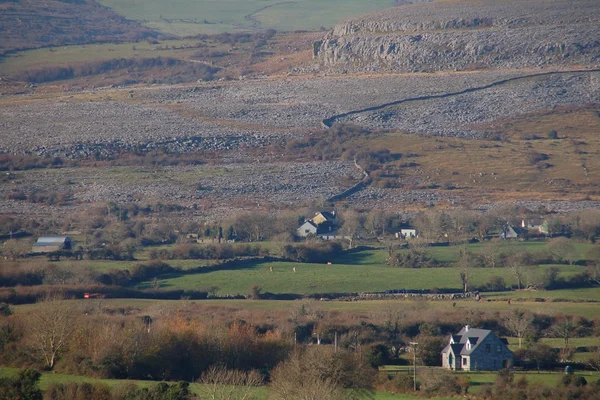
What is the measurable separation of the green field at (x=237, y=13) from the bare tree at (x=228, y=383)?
A: 4477 inches

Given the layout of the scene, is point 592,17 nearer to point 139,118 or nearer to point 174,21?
point 139,118

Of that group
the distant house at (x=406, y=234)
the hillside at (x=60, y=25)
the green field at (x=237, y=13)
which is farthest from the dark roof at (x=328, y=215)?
the green field at (x=237, y=13)

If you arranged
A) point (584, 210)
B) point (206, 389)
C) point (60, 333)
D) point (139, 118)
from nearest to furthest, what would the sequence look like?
1. point (206, 389)
2. point (60, 333)
3. point (584, 210)
4. point (139, 118)

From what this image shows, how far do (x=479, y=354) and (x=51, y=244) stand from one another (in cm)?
2452

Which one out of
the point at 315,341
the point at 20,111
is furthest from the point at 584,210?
the point at 20,111

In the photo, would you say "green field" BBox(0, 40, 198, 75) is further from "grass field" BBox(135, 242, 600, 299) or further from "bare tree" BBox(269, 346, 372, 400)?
"bare tree" BBox(269, 346, 372, 400)

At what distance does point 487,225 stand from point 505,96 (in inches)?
1128

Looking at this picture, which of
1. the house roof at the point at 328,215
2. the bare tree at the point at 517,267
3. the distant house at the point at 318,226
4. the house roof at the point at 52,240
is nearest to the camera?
the bare tree at the point at 517,267

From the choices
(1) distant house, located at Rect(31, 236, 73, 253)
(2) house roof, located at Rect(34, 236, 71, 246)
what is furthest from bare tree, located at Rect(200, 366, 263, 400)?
(2) house roof, located at Rect(34, 236, 71, 246)

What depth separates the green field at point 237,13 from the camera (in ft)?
476

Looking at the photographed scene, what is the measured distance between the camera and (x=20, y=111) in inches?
3248

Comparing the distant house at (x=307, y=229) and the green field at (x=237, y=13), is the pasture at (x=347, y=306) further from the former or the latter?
the green field at (x=237, y=13)

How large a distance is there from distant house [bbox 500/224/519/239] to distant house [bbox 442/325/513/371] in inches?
876

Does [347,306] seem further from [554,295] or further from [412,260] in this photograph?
[412,260]
